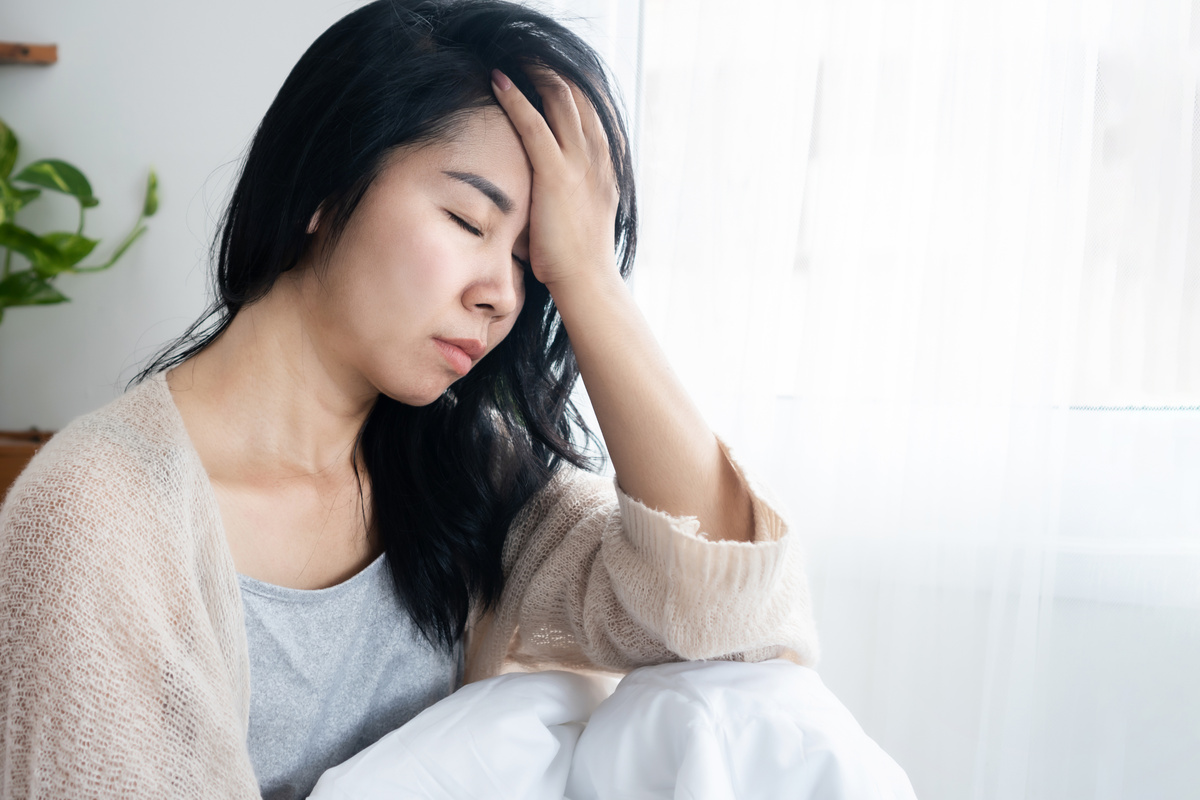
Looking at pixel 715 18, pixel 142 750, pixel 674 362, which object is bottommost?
pixel 142 750

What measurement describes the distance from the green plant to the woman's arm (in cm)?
133

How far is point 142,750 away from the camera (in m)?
0.55

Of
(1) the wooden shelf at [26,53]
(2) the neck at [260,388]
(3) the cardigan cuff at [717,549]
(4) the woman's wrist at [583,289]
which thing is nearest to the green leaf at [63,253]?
(1) the wooden shelf at [26,53]

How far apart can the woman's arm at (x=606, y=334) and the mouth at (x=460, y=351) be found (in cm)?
10

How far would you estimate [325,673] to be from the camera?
2.64 ft

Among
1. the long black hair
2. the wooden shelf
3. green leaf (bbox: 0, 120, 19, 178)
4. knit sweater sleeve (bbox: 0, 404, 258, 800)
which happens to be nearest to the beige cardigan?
knit sweater sleeve (bbox: 0, 404, 258, 800)

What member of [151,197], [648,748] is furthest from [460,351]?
[151,197]

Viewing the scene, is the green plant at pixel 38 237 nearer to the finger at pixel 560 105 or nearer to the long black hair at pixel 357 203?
the long black hair at pixel 357 203

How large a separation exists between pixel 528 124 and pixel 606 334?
8.4 inches

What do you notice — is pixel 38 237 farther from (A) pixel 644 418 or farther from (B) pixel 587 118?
(A) pixel 644 418

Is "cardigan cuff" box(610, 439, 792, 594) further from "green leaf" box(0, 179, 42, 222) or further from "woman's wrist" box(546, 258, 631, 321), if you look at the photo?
"green leaf" box(0, 179, 42, 222)

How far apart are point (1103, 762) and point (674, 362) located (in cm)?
100

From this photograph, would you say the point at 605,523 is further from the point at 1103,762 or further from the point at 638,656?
the point at 1103,762

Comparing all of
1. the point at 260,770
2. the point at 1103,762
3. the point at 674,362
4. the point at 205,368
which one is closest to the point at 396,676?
the point at 260,770
